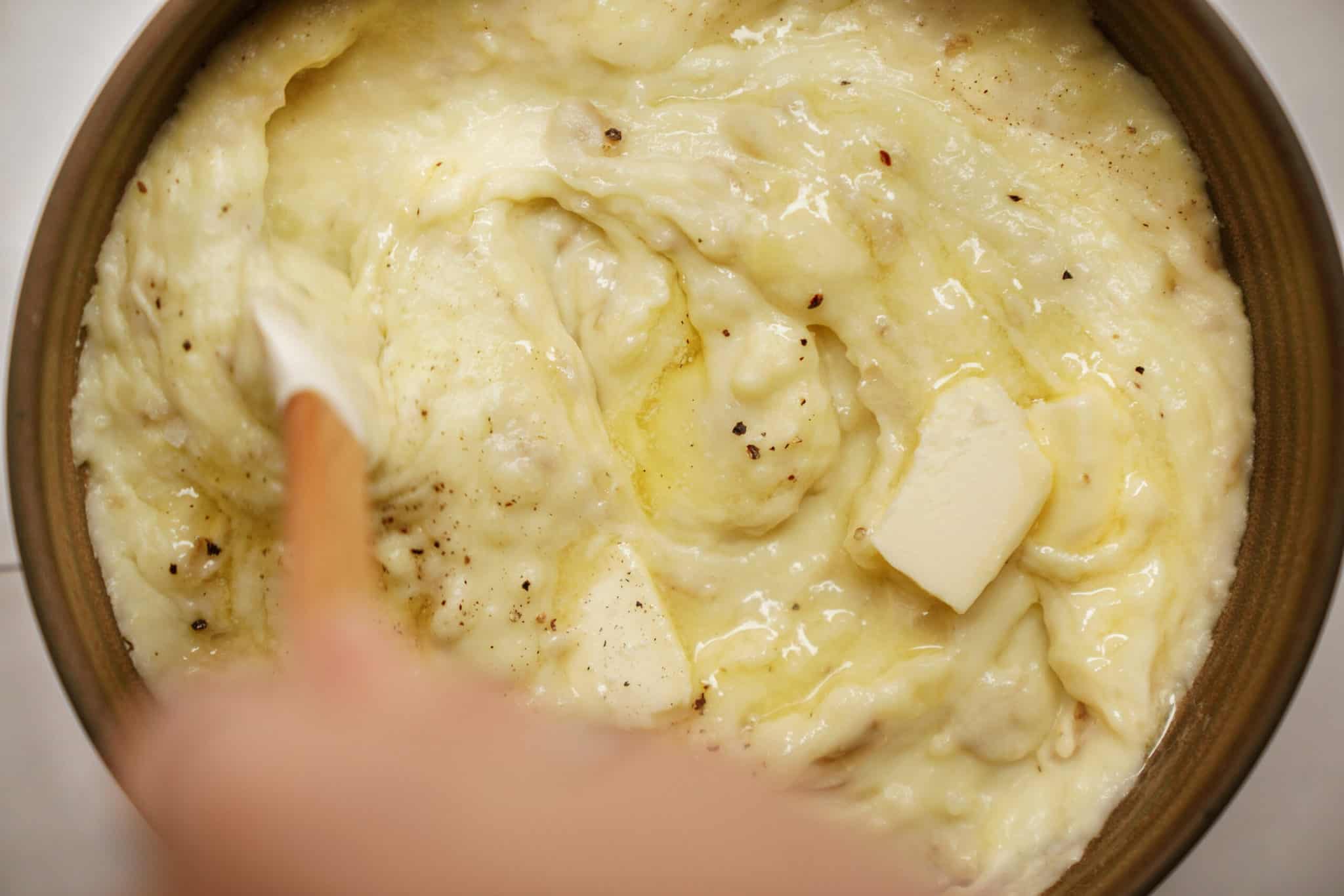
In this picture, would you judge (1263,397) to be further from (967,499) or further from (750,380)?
(750,380)

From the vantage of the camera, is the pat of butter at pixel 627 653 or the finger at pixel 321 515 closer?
the finger at pixel 321 515

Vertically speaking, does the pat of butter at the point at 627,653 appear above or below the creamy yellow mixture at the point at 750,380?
below

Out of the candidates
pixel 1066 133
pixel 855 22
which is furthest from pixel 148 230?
pixel 1066 133

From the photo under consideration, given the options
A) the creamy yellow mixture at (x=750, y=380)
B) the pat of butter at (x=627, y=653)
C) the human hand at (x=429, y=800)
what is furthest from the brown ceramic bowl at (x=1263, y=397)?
the pat of butter at (x=627, y=653)

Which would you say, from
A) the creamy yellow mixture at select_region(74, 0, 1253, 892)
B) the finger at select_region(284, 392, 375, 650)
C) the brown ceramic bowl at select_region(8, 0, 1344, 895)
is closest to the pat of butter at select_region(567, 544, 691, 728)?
the creamy yellow mixture at select_region(74, 0, 1253, 892)

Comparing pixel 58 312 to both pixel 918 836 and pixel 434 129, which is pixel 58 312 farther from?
pixel 918 836

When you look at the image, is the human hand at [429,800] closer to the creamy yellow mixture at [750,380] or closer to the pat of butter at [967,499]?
the creamy yellow mixture at [750,380]

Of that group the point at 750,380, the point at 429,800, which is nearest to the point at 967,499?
→ the point at 750,380
